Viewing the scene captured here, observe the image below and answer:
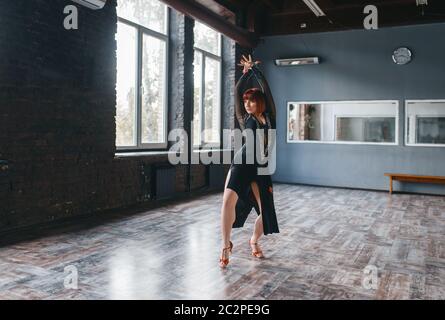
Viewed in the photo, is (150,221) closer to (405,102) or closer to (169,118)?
(169,118)

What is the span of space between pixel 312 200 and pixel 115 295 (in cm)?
529

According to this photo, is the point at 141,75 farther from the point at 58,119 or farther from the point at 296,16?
the point at 296,16

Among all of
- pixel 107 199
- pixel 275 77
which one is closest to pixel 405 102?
pixel 275 77

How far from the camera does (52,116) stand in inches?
204

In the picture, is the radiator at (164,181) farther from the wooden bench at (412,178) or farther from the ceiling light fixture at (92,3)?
the wooden bench at (412,178)

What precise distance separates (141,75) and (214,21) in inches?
78.1

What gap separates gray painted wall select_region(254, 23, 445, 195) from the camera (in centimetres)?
873

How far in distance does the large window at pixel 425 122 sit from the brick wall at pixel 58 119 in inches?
227

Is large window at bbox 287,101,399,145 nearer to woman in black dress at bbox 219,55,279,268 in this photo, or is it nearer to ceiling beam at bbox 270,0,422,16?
ceiling beam at bbox 270,0,422,16

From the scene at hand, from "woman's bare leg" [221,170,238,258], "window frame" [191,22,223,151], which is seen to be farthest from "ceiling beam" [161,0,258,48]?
"woman's bare leg" [221,170,238,258]

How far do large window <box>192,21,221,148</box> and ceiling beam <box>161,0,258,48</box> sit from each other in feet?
1.87

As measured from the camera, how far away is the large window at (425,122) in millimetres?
8711

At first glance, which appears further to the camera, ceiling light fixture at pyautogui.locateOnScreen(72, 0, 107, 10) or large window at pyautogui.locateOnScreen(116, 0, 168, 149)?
large window at pyautogui.locateOnScreen(116, 0, 168, 149)

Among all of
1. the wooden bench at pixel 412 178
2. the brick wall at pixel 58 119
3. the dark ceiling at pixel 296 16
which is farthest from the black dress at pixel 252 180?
the wooden bench at pixel 412 178
